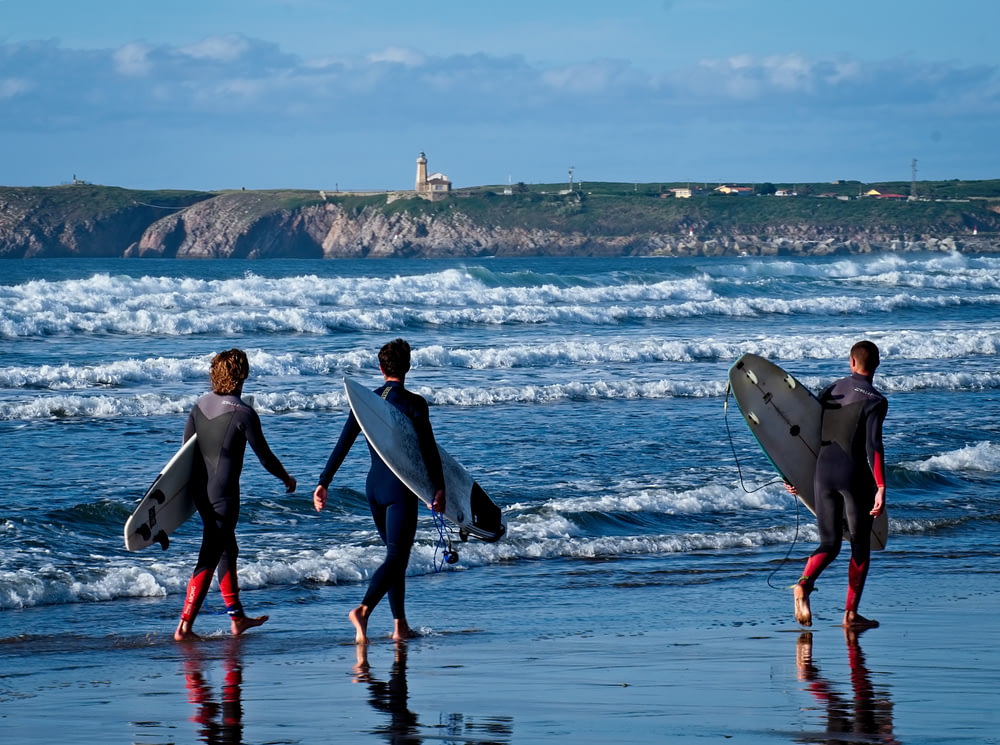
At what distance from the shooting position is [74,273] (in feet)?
271

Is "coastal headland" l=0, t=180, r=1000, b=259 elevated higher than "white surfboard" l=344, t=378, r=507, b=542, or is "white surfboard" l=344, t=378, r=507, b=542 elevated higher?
"coastal headland" l=0, t=180, r=1000, b=259

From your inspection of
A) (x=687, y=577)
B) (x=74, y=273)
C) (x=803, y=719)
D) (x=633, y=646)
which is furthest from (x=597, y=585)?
(x=74, y=273)

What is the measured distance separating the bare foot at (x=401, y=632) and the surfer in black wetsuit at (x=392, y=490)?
12 mm

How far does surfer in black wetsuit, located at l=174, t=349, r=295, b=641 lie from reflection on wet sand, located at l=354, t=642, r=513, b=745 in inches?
63.6

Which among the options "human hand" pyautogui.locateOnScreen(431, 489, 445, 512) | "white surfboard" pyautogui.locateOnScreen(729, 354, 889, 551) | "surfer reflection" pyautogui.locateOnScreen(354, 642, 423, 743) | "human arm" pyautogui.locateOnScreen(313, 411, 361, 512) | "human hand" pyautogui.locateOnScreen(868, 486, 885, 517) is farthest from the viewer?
"white surfboard" pyautogui.locateOnScreen(729, 354, 889, 551)

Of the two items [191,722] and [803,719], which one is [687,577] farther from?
[191,722]

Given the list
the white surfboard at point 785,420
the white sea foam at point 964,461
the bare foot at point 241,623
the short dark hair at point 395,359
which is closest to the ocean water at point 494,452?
the white sea foam at point 964,461

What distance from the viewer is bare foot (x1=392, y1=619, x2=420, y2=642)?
7.57 m

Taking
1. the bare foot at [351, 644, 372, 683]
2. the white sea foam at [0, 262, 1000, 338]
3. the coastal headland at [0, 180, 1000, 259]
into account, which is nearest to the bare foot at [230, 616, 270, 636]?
the bare foot at [351, 644, 372, 683]

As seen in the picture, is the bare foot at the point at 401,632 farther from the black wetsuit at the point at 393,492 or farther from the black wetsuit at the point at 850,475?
the black wetsuit at the point at 850,475

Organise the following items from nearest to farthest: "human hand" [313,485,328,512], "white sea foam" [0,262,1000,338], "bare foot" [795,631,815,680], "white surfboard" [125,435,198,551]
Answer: "bare foot" [795,631,815,680] < "human hand" [313,485,328,512] < "white surfboard" [125,435,198,551] < "white sea foam" [0,262,1000,338]

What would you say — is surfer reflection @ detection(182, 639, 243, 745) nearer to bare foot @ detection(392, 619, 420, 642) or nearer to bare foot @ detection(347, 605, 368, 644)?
bare foot @ detection(347, 605, 368, 644)

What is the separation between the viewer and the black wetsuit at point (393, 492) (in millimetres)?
7352

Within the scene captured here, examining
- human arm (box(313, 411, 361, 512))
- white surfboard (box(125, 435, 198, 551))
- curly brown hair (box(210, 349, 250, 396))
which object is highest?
curly brown hair (box(210, 349, 250, 396))
